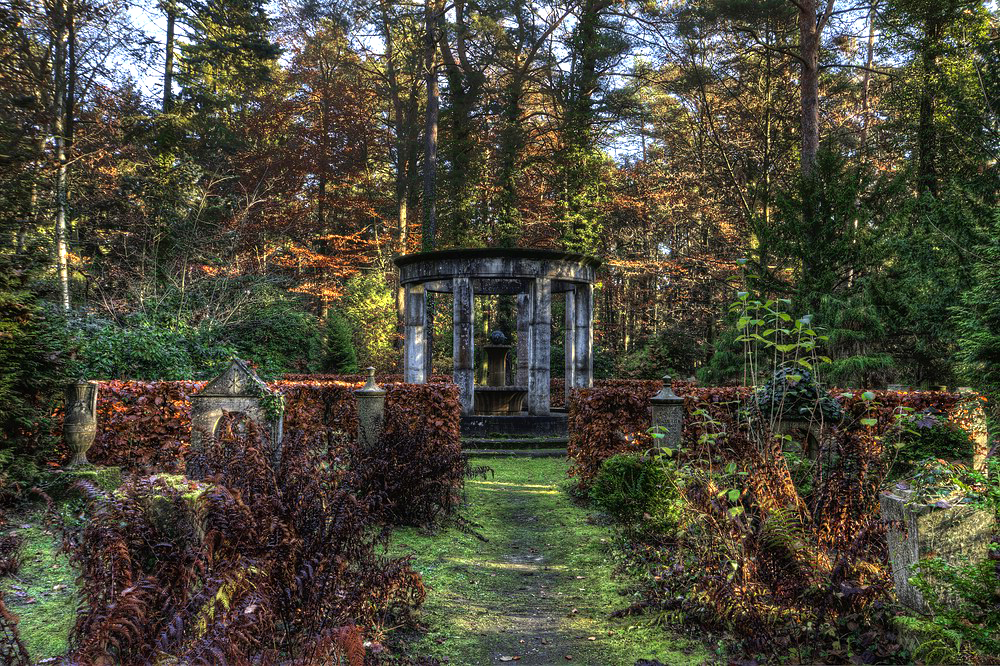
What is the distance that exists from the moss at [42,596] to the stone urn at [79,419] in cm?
157

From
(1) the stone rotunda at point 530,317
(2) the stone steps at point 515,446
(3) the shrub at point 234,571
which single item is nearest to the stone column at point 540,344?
(1) the stone rotunda at point 530,317

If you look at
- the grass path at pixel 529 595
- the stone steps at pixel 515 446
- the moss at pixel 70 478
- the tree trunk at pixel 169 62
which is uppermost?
the tree trunk at pixel 169 62

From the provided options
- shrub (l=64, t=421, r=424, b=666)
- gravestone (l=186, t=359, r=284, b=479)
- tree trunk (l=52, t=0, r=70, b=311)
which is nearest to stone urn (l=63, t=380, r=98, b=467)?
gravestone (l=186, t=359, r=284, b=479)

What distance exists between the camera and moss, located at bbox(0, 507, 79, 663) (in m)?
3.91

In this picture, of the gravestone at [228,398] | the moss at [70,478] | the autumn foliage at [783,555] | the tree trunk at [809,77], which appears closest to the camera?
the autumn foliage at [783,555]

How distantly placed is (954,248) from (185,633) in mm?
13918

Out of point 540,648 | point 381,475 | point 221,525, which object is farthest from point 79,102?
point 540,648

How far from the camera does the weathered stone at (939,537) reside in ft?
11.8

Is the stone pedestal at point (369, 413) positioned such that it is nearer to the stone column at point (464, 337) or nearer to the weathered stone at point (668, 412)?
the weathered stone at point (668, 412)

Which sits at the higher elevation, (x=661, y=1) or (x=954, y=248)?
(x=661, y=1)

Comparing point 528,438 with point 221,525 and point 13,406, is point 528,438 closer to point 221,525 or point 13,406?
point 13,406

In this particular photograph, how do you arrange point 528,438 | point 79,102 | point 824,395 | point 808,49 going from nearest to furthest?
point 824,395 → point 79,102 → point 528,438 → point 808,49

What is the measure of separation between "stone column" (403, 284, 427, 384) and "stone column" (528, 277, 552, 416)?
2.88 meters

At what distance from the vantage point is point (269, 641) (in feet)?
11.1
